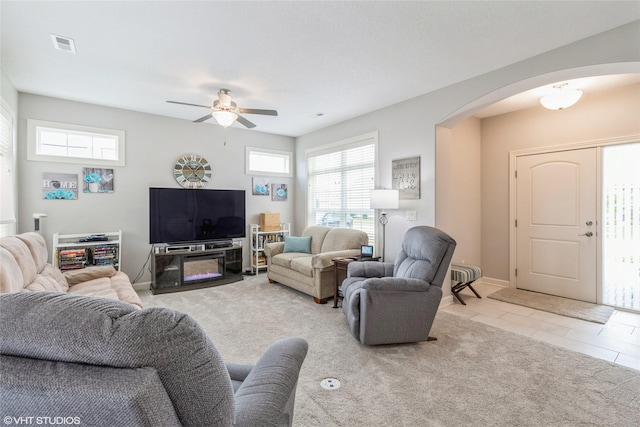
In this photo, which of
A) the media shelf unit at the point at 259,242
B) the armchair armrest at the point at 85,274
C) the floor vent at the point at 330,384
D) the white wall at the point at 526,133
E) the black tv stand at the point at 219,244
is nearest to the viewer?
the floor vent at the point at 330,384

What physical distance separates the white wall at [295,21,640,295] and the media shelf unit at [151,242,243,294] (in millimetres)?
2639

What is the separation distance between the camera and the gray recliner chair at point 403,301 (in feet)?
8.65

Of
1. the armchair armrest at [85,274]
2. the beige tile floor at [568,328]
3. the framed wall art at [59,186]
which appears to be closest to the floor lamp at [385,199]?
the beige tile floor at [568,328]

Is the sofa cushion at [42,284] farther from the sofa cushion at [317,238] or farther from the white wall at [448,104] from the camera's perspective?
the white wall at [448,104]

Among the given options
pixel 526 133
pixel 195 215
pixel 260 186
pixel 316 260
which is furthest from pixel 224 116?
pixel 526 133

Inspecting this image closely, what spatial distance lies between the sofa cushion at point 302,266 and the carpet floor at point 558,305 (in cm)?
264

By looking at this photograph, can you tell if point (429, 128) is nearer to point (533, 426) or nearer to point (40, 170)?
point (533, 426)

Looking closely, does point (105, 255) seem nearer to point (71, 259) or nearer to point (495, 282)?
point (71, 259)

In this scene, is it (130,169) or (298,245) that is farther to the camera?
(298,245)

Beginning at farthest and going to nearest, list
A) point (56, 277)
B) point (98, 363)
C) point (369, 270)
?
1. point (369, 270)
2. point (56, 277)
3. point (98, 363)

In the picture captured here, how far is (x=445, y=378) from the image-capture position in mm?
2197

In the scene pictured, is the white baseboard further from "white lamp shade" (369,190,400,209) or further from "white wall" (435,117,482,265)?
"white lamp shade" (369,190,400,209)

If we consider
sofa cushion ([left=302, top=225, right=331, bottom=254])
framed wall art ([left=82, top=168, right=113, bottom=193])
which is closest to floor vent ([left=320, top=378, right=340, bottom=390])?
sofa cushion ([left=302, top=225, right=331, bottom=254])

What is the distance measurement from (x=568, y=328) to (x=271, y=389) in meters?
3.52
